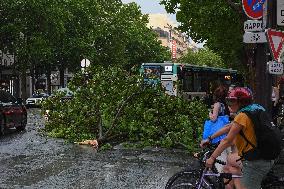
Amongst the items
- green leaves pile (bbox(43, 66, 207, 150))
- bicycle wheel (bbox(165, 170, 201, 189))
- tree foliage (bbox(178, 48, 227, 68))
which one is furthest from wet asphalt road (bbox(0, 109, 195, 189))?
tree foliage (bbox(178, 48, 227, 68))

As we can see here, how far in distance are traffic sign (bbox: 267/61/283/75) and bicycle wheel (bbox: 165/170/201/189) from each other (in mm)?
4616

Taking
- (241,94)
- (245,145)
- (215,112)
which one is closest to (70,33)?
(215,112)

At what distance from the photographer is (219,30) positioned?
94.4 ft

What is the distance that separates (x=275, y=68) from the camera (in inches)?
388

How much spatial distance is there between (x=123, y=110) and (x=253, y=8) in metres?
6.25

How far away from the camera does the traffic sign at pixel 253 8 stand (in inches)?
371

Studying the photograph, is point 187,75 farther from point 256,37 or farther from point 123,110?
point 256,37

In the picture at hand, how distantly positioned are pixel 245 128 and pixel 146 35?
72.2m

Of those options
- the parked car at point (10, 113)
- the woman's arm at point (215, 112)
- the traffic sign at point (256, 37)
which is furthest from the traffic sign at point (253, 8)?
the parked car at point (10, 113)

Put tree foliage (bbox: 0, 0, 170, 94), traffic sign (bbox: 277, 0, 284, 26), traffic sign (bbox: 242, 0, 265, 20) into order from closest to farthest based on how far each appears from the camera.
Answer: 1. traffic sign (bbox: 242, 0, 265, 20)
2. traffic sign (bbox: 277, 0, 284, 26)
3. tree foliage (bbox: 0, 0, 170, 94)

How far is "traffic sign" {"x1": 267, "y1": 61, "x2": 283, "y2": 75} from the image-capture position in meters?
9.83

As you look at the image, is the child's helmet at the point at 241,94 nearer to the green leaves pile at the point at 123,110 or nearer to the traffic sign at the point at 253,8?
the traffic sign at the point at 253,8

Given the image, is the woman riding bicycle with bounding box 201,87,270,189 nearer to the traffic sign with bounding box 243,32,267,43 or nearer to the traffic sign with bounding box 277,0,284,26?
the traffic sign with bounding box 243,32,267,43

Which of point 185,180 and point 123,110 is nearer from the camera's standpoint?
point 185,180
